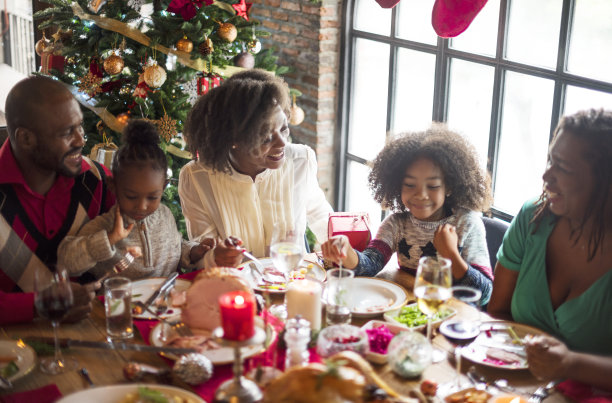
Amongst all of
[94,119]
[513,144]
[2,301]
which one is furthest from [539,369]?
[94,119]

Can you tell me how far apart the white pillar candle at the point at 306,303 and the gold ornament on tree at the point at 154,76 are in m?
1.87

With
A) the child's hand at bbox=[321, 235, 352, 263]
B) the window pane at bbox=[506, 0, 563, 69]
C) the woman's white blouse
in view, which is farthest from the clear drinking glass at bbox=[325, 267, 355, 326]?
the window pane at bbox=[506, 0, 563, 69]

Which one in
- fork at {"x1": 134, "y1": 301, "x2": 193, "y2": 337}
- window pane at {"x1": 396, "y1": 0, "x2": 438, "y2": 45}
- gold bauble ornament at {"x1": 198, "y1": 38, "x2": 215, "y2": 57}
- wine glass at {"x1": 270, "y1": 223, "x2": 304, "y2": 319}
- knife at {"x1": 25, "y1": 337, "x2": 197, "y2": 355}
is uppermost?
window pane at {"x1": 396, "y1": 0, "x2": 438, "y2": 45}

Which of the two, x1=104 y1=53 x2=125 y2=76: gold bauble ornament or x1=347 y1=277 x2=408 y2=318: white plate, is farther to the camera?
x1=104 y1=53 x2=125 y2=76: gold bauble ornament

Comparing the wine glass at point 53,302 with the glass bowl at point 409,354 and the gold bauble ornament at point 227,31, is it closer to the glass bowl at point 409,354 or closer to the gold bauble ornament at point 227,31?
the glass bowl at point 409,354

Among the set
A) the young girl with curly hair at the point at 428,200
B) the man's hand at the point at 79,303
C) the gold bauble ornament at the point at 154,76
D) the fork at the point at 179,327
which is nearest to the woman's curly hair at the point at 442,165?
the young girl with curly hair at the point at 428,200

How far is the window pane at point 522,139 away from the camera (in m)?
3.12

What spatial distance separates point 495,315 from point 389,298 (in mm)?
309

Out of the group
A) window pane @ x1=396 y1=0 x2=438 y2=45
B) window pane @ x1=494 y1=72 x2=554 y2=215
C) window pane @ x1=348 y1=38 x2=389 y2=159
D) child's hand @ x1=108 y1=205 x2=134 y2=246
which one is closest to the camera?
child's hand @ x1=108 y1=205 x2=134 y2=246

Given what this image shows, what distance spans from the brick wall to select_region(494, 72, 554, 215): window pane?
121cm

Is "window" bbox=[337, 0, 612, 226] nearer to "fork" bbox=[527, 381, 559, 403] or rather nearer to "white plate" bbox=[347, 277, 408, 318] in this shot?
"white plate" bbox=[347, 277, 408, 318]

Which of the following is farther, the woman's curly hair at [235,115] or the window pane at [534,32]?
the window pane at [534,32]

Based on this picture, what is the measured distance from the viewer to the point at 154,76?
10.7 feet

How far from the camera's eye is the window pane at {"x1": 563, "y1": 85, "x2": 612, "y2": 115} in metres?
2.79
